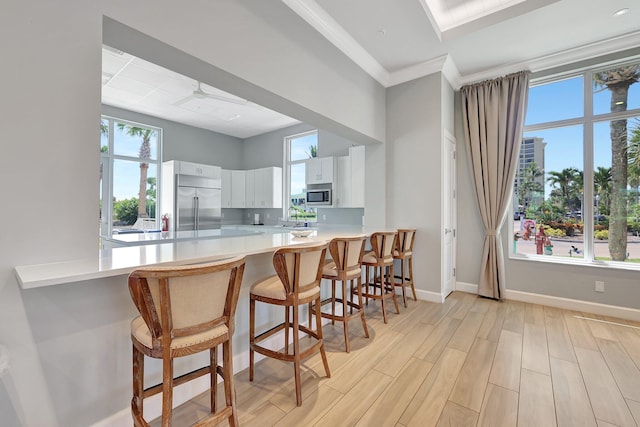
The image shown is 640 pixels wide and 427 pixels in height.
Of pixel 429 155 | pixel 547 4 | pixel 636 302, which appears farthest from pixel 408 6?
pixel 636 302

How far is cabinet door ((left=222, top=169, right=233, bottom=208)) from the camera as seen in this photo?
666 centimetres

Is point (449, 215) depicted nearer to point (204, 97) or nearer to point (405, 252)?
point (405, 252)

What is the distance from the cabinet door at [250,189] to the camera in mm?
6648

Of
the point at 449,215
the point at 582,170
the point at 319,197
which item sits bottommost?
the point at 449,215

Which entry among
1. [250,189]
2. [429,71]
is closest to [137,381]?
[429,71]

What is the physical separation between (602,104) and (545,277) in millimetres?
2219

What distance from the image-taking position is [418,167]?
3.76 meters

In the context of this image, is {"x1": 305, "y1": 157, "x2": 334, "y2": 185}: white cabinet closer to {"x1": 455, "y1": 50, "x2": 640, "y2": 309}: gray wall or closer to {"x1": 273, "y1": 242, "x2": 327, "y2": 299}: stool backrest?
{"x1": 455, "y1": 50, "x2": 640, "y2": 309}: gray wall

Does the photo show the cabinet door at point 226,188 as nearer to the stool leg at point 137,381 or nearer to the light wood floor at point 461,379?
the light wood floor at point 461,379

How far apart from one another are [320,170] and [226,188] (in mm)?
2814

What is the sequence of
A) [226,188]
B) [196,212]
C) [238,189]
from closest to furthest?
1. [196,212]
2. [226,188]
3. [238,189]

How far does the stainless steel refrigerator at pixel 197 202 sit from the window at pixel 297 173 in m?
1.55

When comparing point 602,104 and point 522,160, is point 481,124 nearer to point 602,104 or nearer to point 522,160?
point 522,160

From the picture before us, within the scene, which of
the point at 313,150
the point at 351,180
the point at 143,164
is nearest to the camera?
the point at 351,180
